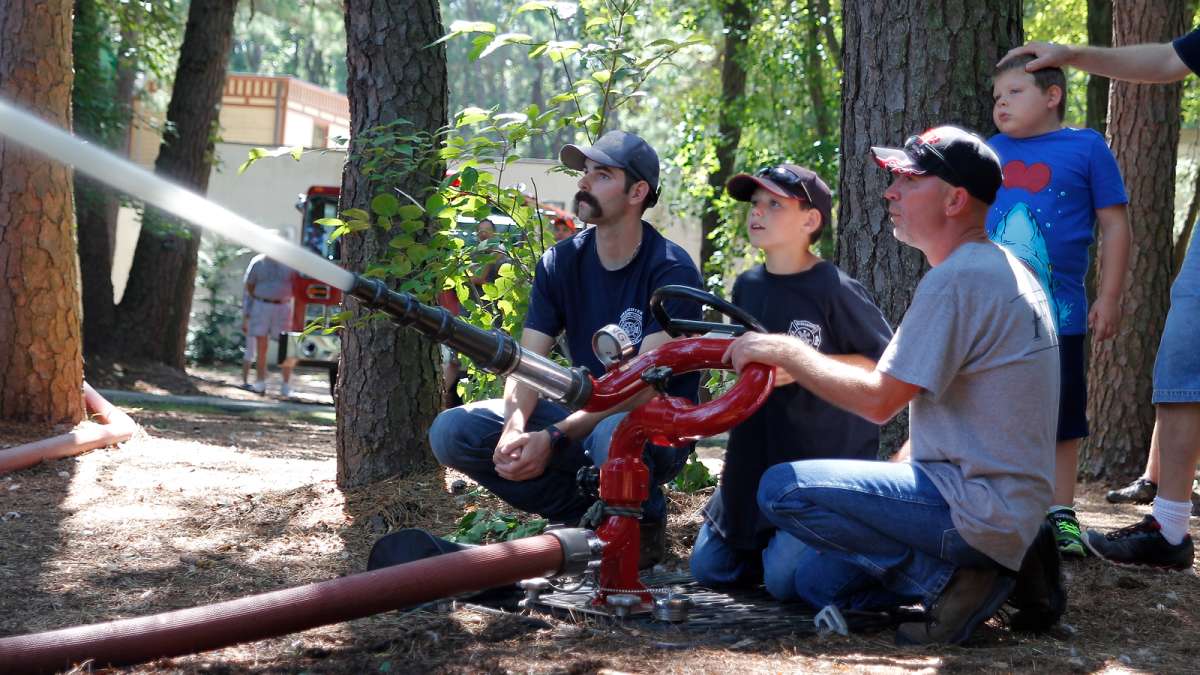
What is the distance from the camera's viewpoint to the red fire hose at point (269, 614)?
290cm

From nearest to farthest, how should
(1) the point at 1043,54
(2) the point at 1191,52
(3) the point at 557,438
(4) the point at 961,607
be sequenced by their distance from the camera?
1. (4) the point at 961,607
2. (3) the point at 557,438
3. (1) the point at 1043,54
4. (2) the point at 1191,52

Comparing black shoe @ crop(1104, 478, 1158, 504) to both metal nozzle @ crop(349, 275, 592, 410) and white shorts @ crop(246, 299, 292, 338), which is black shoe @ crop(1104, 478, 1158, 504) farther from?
white shorts @ crop(246, 299, 292, 338)

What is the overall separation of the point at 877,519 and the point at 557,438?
107 cm

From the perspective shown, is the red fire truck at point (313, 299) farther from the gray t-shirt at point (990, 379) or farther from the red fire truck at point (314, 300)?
Answer: the gray t-shirt at point (990, 379)

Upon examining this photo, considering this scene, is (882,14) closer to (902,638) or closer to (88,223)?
(902,638)

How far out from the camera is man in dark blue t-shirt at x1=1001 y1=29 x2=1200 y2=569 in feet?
15.1

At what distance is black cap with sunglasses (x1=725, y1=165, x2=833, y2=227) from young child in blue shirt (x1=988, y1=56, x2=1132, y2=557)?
85 centimetres

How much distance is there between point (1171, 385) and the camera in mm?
4652

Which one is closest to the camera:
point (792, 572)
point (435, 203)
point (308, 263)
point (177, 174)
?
point (308, 263)

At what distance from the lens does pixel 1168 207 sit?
26.6 ft

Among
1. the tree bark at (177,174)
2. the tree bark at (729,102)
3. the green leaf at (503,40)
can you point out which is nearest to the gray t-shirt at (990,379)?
the green leaf at (503,40)

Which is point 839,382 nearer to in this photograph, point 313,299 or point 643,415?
point 643,415

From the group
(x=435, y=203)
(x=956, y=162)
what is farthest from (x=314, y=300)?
(x=956, y=162)

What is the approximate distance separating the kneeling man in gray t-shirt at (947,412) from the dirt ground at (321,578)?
23cm
